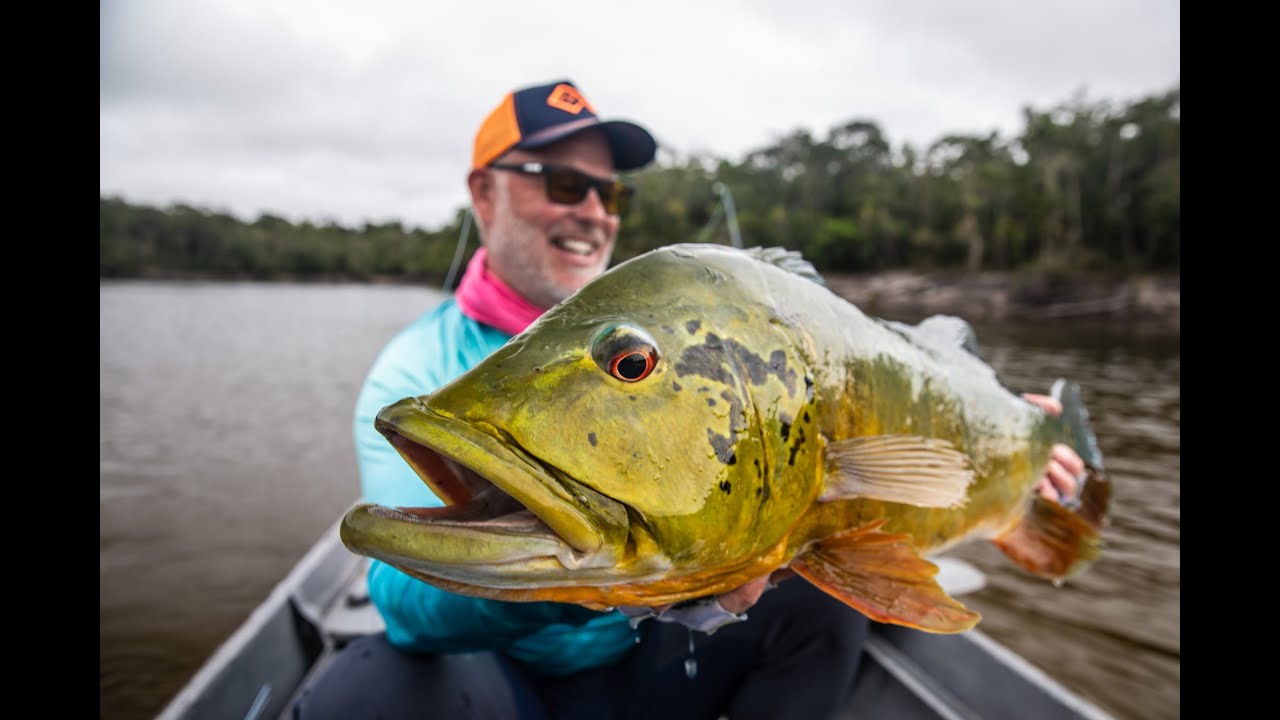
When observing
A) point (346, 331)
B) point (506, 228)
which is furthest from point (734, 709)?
point (346, 331)

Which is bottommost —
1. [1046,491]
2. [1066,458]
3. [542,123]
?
[1046,491]

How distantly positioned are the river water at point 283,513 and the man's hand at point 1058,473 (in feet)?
12.5

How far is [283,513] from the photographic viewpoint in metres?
11.0

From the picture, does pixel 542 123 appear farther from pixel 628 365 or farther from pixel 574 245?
pixel 628 365

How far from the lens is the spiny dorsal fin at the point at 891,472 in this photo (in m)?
1.45

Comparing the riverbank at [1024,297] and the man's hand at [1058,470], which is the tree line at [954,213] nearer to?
the riverbank at [1024,297]

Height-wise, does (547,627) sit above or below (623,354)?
below

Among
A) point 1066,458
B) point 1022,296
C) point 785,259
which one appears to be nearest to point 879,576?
point 785,259

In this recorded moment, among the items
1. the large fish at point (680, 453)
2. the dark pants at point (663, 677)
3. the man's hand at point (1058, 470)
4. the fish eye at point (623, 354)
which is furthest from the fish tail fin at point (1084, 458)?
the fish eye at point (623, 354)

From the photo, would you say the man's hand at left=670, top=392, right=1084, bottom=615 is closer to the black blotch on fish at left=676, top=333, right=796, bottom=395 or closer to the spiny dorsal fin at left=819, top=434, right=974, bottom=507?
the spiny dorsal fin at left=819, top=434, right=974, bottom=507

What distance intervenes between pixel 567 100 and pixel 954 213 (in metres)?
57.5

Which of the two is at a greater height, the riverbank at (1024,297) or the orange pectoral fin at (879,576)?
the riverbank at (1024,297)

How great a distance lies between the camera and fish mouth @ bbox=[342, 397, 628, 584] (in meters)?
1.01

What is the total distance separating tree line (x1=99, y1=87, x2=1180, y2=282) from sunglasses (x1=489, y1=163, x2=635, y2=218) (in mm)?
33785
